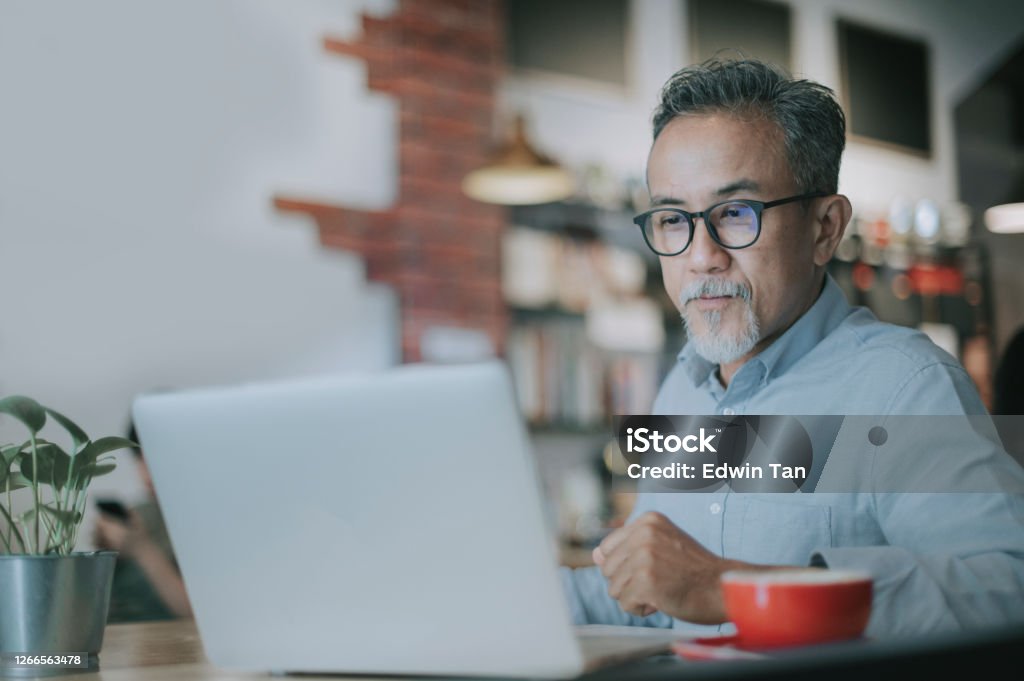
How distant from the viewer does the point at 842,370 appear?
160 cm

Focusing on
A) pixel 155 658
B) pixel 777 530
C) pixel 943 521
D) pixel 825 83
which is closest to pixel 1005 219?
pixel 825 83

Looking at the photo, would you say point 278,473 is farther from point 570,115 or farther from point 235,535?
point 570,115

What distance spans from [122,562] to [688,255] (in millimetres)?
2141

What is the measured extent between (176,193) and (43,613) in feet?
8.79

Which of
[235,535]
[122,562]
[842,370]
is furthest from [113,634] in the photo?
[122,562]

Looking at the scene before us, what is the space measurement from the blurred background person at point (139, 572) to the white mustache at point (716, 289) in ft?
5.70

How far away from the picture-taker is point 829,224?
1805mm

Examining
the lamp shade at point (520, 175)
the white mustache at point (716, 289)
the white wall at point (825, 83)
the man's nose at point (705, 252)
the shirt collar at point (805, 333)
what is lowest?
the shirt collar at point (805, 333)

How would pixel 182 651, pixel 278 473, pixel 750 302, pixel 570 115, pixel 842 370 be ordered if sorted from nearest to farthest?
pixel 278 473 → pixel 182 651 → pixel 842 370 → pixel 750 302 → pixel 570 115

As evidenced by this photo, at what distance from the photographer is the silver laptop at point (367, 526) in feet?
2.87

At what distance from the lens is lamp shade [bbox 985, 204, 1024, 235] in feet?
17.7

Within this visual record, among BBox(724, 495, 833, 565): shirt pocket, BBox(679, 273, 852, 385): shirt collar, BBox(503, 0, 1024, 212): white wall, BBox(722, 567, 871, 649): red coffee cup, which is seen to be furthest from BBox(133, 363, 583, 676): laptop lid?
BBox(503, 0, 1024, 212): white wall

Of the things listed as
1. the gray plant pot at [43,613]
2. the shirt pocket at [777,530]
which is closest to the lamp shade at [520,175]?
the shirt pocket at [777,530]

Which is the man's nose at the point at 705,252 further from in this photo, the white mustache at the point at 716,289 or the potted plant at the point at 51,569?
the potted plant at the point at 51,569
